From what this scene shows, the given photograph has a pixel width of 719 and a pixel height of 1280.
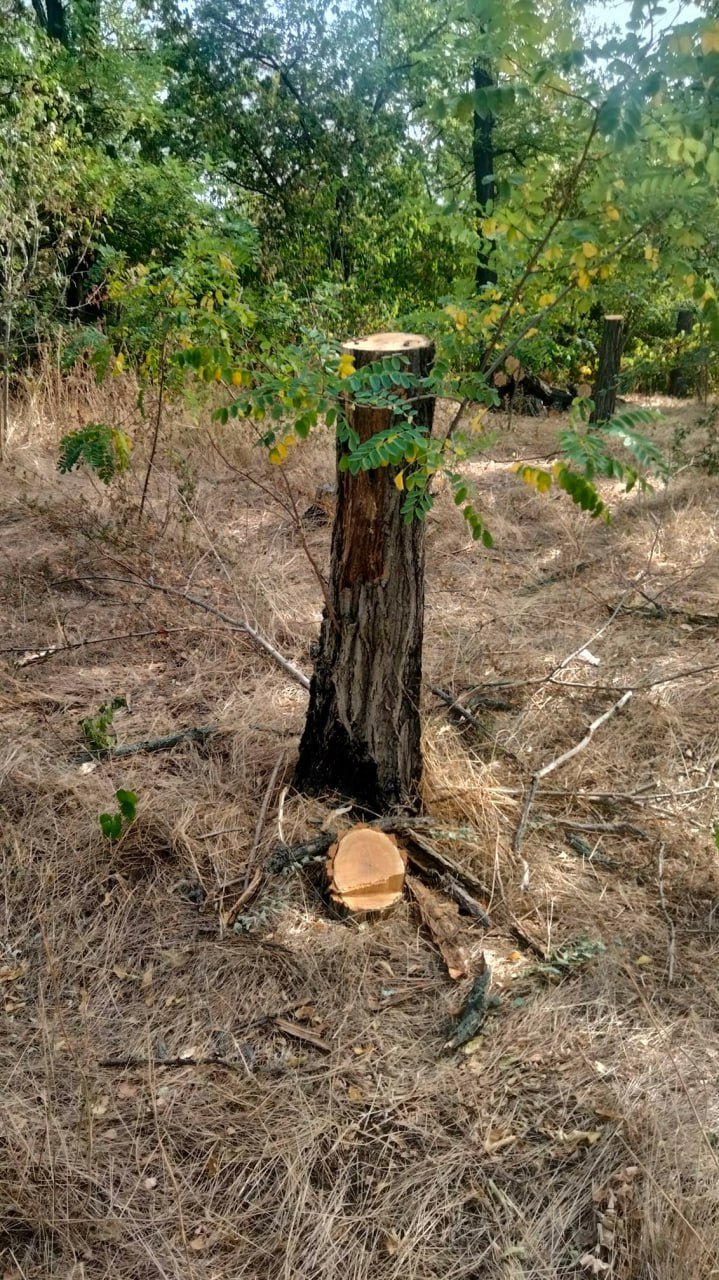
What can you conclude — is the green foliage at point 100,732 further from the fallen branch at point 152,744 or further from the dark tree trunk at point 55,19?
the dark tree trunk at point 55,19

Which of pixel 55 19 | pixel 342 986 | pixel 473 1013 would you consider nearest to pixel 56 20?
pixel 55 19

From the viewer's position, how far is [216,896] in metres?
2.40

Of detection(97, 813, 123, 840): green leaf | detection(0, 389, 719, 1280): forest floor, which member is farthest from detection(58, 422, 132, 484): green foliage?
detection(97, 813, 123, 840): green leaf

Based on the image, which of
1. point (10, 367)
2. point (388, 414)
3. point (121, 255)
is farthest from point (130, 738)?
point (10, 367)

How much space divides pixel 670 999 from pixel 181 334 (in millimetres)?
3816

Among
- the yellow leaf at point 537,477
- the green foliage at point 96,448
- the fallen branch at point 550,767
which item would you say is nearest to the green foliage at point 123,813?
the fallen branch at point 550,767

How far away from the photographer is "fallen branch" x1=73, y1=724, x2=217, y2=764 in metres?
2.95

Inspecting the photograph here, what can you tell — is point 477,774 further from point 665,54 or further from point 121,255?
point 121,255

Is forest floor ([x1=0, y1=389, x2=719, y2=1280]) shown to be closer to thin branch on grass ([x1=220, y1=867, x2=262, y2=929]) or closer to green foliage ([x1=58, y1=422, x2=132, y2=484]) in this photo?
thin branch on grass ([x1=220, y1=867, x2=262, y2=929])

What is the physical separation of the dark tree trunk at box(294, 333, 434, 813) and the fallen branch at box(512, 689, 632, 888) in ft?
1.16

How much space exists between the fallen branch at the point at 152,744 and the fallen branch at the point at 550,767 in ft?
3.80

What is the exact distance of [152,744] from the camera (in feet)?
9.89

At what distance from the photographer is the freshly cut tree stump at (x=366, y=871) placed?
7.64ft

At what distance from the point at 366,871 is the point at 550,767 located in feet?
2.77
